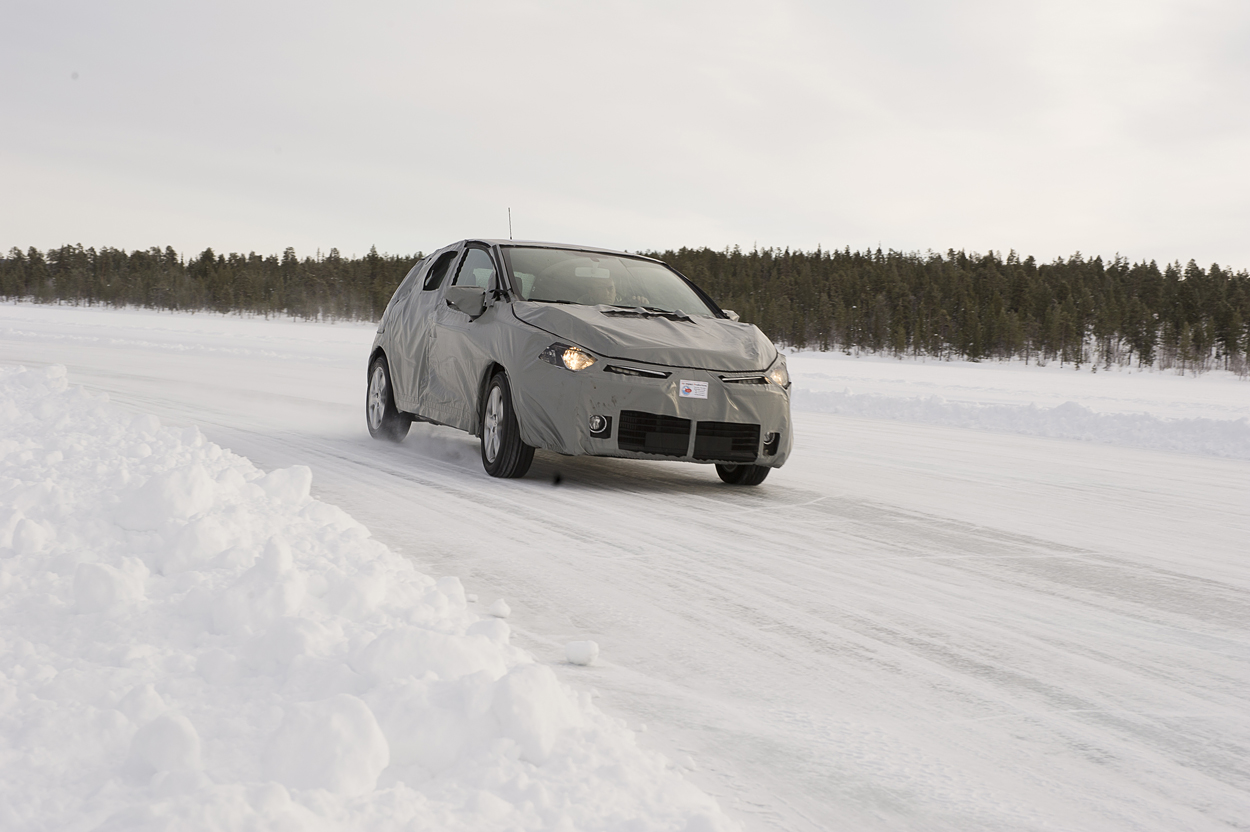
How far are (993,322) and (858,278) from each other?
1918 cm

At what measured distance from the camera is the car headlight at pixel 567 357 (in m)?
7.02

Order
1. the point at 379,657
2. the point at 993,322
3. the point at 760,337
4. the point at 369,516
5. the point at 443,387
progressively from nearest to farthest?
the point at 379,657 → the point at 369,516 → the point at 760,337 → the point at 443,387 → the point at 993,322

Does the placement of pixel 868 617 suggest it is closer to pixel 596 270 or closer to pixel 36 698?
pixel 36 698

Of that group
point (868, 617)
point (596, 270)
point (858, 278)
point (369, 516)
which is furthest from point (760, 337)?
point (858, 278)

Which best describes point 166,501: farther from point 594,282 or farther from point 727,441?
point 594,282

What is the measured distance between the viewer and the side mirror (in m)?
7.80

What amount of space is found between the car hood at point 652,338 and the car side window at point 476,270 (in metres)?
0.79

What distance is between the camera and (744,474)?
789 cm

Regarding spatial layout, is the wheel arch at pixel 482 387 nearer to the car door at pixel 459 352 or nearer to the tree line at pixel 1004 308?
the car door at pixel 459 352

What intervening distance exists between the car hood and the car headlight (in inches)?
2.6

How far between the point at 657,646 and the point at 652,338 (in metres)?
3.74

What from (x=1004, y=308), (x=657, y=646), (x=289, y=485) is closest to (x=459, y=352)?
(x=289, y=485)

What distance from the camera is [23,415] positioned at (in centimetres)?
696

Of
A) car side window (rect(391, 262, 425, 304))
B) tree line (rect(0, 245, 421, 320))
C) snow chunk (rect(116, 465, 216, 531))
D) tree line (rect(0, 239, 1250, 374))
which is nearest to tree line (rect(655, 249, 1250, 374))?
tree line (rect(0, 239, 1250, 374))
